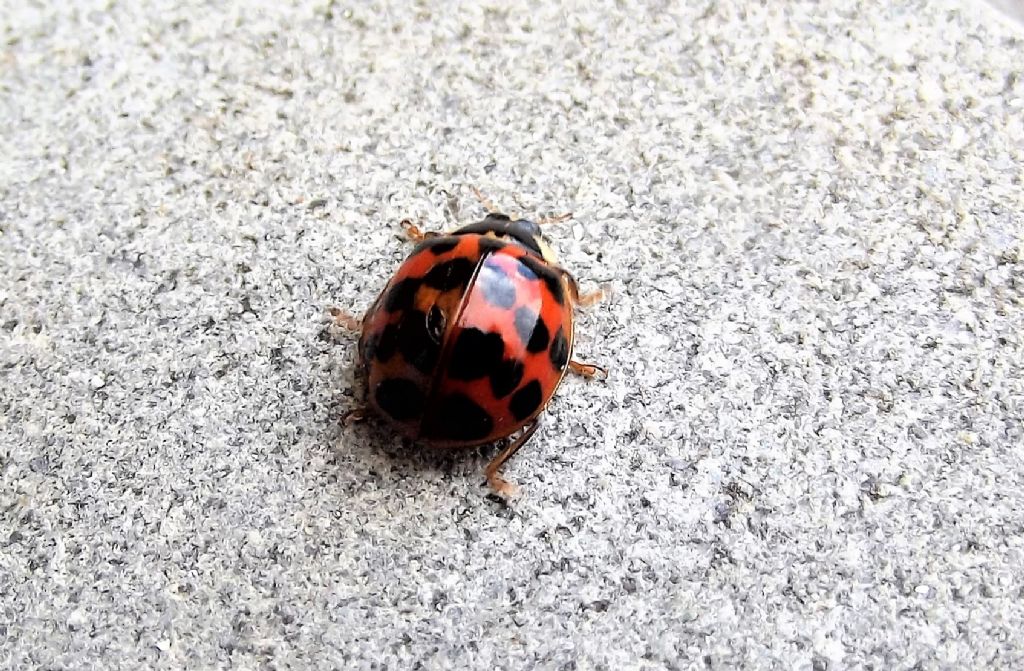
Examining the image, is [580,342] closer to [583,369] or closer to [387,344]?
[583,369]

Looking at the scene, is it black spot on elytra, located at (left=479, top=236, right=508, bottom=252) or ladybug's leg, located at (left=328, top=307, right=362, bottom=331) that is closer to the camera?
black spot on elytra, located at (left=479, top=236, right=508, bottom=252)

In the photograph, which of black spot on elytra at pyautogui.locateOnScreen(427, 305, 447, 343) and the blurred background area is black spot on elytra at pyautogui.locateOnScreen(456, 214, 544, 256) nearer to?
black spot on elytra at pyautogui.locateOnScreen(427, 305, 447, 343)

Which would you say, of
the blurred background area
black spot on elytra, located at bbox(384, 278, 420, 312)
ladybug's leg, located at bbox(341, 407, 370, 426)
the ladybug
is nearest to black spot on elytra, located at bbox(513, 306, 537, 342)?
the ladybug

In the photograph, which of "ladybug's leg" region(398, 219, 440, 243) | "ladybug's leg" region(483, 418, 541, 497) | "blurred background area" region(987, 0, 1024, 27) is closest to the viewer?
"ladybug's leg" region(483, 418, 541, 497)

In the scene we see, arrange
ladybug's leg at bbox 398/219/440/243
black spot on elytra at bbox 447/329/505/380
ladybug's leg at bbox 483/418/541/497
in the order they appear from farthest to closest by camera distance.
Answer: ladybug's leg at bbox 398/219/440/243 < ladybug's leg at bbox 483/418/541/497 < black spot on elytra at bbox 447/329/505/380

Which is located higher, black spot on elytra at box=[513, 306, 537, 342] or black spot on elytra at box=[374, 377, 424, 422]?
black spot on elytra at box=[513, 306, 537, 342]

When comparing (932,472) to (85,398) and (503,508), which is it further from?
(85,398)

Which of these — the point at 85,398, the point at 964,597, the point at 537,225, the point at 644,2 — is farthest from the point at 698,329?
the point at 85,398

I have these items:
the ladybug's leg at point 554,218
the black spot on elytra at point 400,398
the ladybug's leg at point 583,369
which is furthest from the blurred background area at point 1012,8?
the black spot on elytra at point 400,398

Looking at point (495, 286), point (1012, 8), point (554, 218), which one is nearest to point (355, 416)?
point (495, 286)
